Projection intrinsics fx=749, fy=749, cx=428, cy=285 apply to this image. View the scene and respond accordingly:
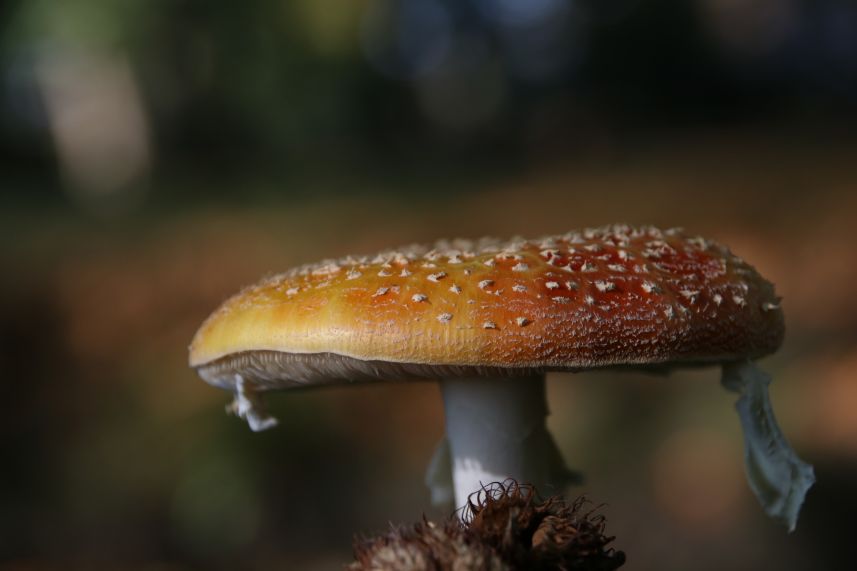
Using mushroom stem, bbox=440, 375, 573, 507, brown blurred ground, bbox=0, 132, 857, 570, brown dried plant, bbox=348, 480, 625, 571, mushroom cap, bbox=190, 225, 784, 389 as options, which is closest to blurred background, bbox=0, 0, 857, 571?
brown blurred ground, bbox=0, 132, 857, 570

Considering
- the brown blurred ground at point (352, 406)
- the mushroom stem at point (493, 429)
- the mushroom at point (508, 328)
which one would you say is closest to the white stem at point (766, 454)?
the mushroom at point (508, 328)

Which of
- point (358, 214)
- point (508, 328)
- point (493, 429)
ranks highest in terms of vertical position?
point (508, 328)

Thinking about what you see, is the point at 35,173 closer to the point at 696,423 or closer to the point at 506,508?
the point at 696,423

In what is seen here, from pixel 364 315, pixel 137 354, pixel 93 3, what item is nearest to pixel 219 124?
pixel 93 3

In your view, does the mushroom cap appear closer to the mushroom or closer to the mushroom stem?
the mushroom

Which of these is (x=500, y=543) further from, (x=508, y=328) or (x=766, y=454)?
(x=766, y=454)

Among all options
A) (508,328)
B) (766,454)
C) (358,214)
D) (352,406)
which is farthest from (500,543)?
(358,214)
